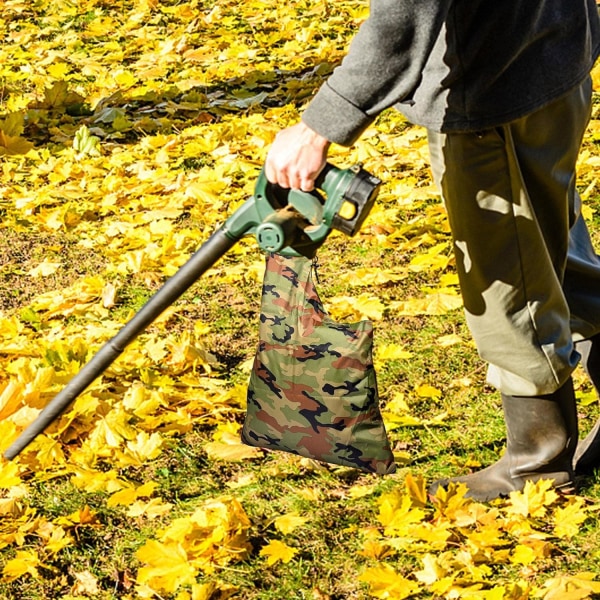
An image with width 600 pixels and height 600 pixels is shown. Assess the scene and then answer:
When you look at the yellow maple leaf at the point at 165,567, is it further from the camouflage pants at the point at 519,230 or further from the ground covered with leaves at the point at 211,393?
the camouflage pants at the point at 519,230

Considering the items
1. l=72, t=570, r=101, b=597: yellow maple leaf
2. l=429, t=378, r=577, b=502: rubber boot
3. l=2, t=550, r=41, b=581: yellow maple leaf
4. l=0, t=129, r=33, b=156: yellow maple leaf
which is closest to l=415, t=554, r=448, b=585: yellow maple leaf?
l=429, t=378, r=577, b=502: rubber boot

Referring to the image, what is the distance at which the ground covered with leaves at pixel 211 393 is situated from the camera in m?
2.41

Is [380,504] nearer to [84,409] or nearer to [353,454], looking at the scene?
[353,454]

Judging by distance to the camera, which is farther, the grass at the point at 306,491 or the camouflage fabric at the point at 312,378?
the camouflage fabric at the point at 312,378

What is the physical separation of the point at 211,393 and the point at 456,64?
1536 millimetres

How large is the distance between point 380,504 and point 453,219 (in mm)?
817

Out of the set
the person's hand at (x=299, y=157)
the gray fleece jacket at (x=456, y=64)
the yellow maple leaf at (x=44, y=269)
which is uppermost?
the gray fleece jacket at (x=456, y=64)

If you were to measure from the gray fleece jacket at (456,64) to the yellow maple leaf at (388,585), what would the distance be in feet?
3.34

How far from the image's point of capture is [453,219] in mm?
2238

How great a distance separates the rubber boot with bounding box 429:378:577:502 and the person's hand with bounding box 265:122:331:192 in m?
0.90

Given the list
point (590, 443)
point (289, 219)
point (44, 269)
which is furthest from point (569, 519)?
point (44, 269)

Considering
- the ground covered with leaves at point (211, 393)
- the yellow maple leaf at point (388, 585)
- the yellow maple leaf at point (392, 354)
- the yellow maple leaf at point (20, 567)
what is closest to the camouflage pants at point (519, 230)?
the ground covered with leaves at point (211, 393)

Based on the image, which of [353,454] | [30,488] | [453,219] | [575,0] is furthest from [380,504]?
[575,0]

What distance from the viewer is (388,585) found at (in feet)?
7.51
